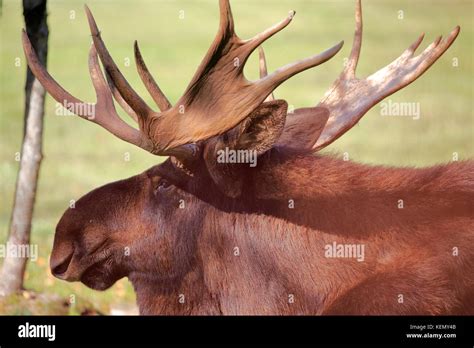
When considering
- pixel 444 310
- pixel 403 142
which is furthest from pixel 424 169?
pixel 403 142

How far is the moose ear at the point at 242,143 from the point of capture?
4.46 m

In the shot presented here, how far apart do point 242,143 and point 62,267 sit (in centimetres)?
110

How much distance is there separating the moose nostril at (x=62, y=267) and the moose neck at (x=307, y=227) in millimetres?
540

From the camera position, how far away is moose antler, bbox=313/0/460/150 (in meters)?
5.34

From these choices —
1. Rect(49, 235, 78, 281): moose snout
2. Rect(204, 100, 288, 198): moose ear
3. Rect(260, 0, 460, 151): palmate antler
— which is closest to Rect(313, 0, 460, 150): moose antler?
Rect(260, 0, 460, 151): palmate antler

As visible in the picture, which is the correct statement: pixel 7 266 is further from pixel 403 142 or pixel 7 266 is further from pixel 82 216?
pixel 403 142

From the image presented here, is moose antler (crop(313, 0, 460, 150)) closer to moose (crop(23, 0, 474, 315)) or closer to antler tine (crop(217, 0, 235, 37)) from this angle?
moose (crop(23, 0, 474, 315))

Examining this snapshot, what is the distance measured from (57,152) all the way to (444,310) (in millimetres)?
8693

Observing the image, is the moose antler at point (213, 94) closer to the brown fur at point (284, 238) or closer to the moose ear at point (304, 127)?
the brown fur at point (284, 238)

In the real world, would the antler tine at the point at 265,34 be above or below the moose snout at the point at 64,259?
above

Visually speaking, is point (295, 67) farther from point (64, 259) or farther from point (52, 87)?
point (64, 259)

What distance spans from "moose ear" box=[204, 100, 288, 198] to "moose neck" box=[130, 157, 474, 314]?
3.9 inches

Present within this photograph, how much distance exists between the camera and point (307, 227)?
182 inches

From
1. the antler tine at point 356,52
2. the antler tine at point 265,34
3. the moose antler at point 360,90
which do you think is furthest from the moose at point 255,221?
the antler tine at point 356,52
